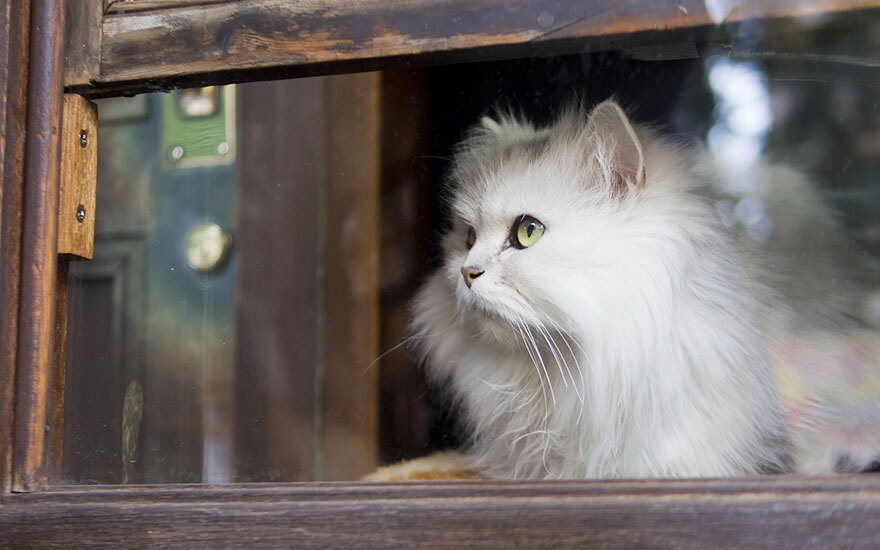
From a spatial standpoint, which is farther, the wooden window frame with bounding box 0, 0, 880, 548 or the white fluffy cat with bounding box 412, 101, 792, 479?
the white fluffy cat with bounding box 412, 101, 792, 479

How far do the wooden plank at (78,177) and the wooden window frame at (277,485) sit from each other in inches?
0.5

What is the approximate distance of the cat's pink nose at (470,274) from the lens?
3.04ft

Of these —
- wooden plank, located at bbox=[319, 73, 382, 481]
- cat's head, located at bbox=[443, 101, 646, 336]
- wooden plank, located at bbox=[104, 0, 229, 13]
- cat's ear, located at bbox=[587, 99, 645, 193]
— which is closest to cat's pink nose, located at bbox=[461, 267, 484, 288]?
cat's head, located at bbox=[443, 101, 646, 336]

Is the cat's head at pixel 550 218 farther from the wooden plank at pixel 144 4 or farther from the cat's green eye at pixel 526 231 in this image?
the wooden plank at pixel 144 4

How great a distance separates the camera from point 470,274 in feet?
3.06

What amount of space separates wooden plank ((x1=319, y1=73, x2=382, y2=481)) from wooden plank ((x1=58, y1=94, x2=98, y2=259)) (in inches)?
14.4

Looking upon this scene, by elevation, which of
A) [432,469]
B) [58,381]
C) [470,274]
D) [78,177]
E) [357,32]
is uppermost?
[357,32]

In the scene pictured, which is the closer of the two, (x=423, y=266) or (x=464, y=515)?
(x=464, y=515)

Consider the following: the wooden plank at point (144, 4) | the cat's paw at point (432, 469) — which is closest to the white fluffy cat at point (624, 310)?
the cat's paw at point (432, 469)

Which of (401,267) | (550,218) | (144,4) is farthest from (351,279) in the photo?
(144,4)

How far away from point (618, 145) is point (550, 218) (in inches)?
5.0

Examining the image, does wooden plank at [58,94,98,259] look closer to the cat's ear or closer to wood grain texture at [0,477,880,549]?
wood grain texture at [0,477,880,549]

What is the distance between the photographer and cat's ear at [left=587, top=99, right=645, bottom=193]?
0.89 metres

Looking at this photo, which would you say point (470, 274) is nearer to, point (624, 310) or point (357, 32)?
point (624, 310)
